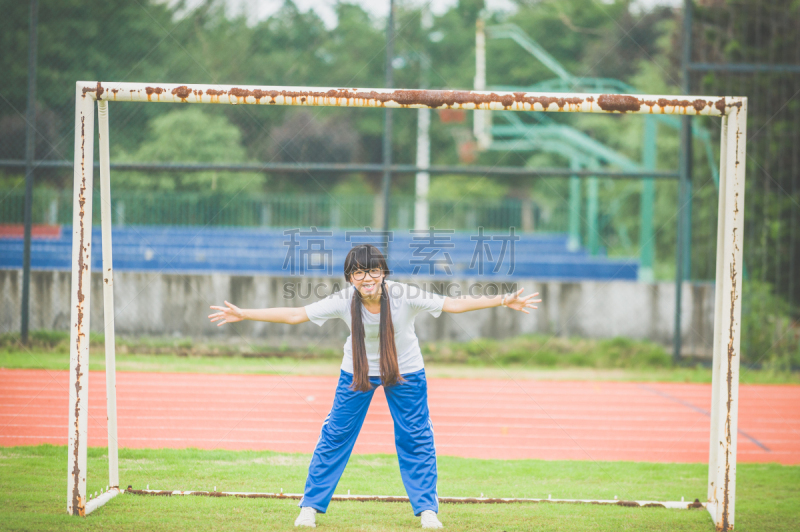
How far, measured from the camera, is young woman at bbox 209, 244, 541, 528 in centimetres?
389

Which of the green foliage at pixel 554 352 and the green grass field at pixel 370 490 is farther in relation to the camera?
the green foliage at pixel 554 352

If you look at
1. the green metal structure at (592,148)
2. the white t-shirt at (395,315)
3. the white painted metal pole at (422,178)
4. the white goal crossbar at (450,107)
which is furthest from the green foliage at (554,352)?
the white painted metal pole at (422,178)

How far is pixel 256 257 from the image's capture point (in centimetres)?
1348

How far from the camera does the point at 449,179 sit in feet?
95.0

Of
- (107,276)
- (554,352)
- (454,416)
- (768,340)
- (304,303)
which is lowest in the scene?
(454,416)

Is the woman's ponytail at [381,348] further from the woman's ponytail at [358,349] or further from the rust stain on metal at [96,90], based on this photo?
the rust stain on metal at [96,90]

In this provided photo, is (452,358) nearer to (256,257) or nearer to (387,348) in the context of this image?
(256,257)

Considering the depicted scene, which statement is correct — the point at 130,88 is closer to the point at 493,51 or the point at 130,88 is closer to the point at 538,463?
the point at 538,463

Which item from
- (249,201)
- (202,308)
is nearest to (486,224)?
(249,201)

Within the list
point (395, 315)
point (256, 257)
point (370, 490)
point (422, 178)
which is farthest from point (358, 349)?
point (422, 178)

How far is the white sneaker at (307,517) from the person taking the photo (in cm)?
386

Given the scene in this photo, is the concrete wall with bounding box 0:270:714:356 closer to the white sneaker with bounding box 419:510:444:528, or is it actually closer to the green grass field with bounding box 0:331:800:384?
the green grass field with bounding box 0:331:800:384

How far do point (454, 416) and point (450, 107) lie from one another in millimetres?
3895

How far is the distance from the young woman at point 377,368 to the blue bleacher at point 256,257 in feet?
23.3
